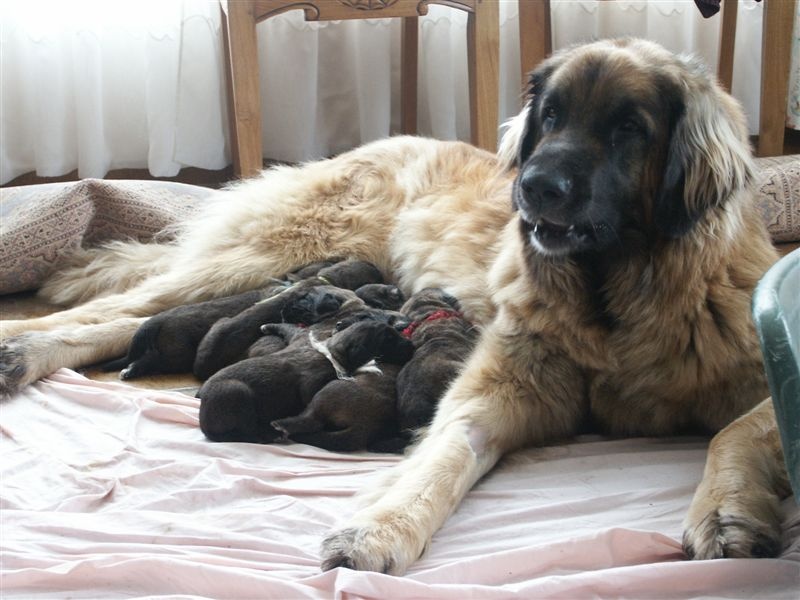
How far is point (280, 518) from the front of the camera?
1.84 m

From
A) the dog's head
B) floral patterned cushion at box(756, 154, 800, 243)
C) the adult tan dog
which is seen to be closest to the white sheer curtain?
floral patterned cushion at box(756, 154, 800, 243)

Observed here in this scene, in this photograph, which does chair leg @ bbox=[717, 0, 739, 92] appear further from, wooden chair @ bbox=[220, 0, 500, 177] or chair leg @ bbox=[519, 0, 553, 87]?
wooden chair @ bbox=[220, 0, 500, 177]

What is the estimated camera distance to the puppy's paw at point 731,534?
1580mm

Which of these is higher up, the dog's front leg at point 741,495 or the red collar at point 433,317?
the red collar at point 433,317

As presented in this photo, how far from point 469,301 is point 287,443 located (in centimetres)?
65

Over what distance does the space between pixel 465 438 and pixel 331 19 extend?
6.56 feet

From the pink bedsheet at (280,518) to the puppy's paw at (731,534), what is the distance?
35mm

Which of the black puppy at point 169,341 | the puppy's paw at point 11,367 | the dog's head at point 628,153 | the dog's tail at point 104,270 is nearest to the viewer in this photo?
the dog's head at point 628,153

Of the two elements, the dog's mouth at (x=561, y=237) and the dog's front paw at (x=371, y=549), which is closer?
the dog's front paw at (x=371, y=549)

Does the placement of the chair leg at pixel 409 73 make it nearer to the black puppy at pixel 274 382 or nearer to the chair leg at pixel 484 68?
the chair leg at pixel 484 68

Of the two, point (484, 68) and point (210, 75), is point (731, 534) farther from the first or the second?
point (210, 75)

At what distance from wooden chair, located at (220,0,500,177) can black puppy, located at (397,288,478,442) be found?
4.17 ft

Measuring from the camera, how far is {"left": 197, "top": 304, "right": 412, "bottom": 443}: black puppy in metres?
2.10

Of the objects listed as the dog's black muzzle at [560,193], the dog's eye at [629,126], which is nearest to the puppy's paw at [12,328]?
the dog's black muzzle at [560,193]
